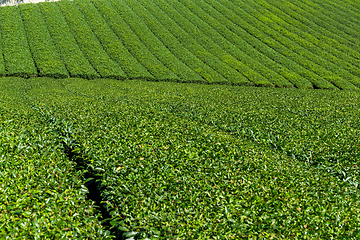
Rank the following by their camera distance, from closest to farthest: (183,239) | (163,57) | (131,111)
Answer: (183,239), (131,111), (163,57)

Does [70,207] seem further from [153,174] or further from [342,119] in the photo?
[342,119]

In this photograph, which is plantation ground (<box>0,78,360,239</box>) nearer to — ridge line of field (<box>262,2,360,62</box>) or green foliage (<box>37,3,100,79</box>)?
green foliage (<box>37,3,100,79</box>)

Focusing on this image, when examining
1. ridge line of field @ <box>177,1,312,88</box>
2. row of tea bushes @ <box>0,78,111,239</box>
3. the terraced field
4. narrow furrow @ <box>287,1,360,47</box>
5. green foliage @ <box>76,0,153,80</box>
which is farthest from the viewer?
narrow furrow @ <box>287,1,360,47</box>

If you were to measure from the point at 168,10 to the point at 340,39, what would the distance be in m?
29.1

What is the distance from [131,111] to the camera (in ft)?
55.8

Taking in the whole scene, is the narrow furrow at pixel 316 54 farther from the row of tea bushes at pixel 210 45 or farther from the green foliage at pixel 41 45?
the green foliage at pixel 41 45

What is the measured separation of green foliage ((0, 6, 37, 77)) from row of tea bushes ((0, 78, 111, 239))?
88.9ft

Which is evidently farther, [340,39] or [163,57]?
[340,39]

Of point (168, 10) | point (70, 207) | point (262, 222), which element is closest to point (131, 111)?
point (70, 207)

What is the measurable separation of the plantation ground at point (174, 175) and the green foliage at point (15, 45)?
2148cm

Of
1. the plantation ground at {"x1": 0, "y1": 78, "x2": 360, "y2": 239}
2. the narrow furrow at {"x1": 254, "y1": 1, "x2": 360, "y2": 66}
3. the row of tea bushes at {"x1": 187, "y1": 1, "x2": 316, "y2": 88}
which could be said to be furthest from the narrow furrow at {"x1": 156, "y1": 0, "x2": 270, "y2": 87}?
the plantation ground at {"x1": 0, "y1": 78, "x2": 360, "y2": 239}

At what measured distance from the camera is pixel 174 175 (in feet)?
31.6

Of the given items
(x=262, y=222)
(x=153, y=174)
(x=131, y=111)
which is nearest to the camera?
(x=262, y=222)

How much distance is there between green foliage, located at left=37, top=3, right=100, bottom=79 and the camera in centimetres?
3718
